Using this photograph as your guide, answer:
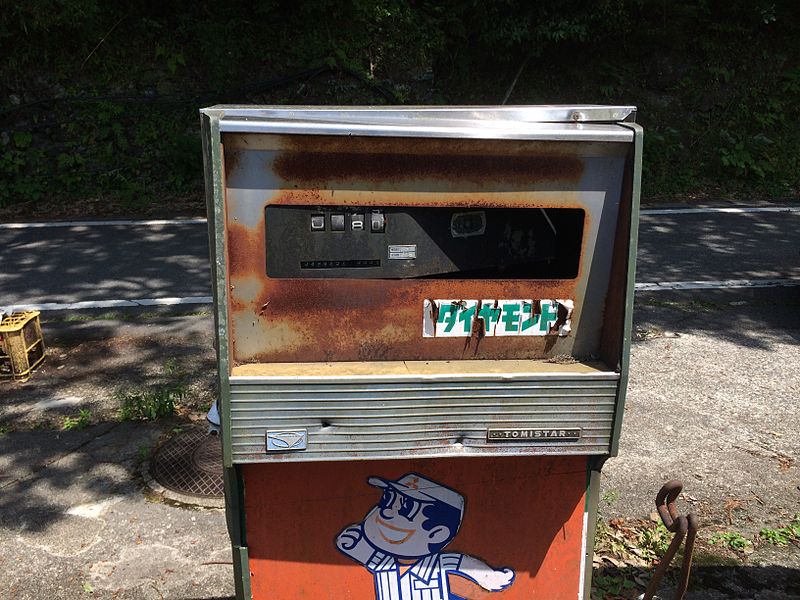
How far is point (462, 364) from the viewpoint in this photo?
248cm

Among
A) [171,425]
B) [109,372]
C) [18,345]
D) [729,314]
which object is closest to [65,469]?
[171,425]

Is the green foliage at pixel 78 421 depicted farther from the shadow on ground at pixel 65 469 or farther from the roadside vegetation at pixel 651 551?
the roadside vegetation at pixel 651 551

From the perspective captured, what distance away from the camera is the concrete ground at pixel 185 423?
3639 millimetres

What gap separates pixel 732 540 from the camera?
12.7ft

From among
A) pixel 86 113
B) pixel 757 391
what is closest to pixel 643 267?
pixel 757 391

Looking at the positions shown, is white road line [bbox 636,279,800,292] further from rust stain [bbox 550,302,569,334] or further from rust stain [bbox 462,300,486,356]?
rust stain [bbox 462,300,486,356]

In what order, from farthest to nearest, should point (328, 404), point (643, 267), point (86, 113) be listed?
1. point (86, 113)
2. point (643, 267)
3. point (328, 404)

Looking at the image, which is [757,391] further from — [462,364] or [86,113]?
[86,113]

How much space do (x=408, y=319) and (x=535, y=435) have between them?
0.55m

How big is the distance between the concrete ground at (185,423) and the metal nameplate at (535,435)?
1703mm

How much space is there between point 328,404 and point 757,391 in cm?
429

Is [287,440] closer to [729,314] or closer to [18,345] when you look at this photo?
[18,345]

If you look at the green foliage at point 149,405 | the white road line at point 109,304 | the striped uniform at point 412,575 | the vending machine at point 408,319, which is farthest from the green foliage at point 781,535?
the white road line at point 109,304

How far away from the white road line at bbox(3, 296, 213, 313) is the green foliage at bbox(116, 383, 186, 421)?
1.89m
